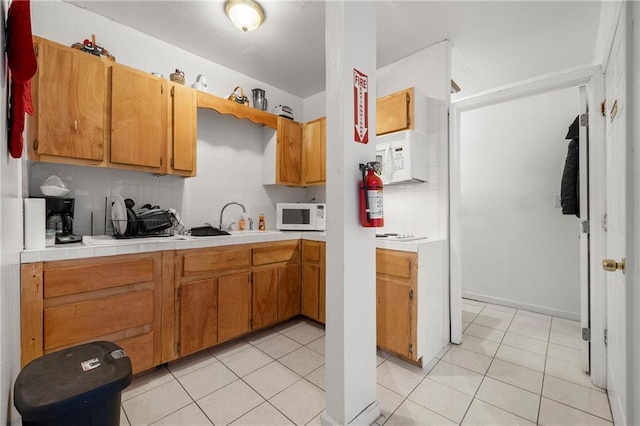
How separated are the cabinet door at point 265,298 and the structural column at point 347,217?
1.25 metres

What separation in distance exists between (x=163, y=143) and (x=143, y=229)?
28.9 inches

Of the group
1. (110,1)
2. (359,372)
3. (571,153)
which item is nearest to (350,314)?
(359,372)

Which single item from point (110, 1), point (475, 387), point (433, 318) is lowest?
point (475, 387)

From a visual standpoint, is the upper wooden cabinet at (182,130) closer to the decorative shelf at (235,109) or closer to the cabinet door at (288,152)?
the decorative shelf at (235,109)

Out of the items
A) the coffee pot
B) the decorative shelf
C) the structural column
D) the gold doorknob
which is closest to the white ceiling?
the coffee pot

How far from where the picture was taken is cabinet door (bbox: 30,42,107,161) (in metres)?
1.81

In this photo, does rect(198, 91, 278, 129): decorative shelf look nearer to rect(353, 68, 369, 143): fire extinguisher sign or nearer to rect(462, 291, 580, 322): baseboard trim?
rect(353, 68, 369, 143): fire extinguisher sign

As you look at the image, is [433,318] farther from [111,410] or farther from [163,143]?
[163,143]

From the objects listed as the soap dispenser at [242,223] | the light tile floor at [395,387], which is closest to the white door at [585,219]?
the light tile floor at [395,387]

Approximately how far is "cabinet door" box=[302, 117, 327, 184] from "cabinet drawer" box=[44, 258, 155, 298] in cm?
195

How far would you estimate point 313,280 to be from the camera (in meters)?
2.88

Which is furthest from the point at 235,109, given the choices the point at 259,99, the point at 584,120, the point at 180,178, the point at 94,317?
the point at 584,120

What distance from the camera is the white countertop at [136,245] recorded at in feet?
5.20

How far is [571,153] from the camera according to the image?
99.2 inches
